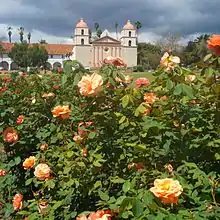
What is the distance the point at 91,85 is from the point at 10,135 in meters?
1.24

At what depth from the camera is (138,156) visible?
178 centimetres

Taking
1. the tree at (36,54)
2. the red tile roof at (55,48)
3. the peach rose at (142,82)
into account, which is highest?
the red tile roof at (55,48)

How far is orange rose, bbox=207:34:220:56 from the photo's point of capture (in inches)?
64.5

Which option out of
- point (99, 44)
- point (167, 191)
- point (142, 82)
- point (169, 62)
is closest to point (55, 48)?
point (99, 44)

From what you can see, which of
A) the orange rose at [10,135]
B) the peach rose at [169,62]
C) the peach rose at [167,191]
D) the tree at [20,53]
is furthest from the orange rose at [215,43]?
the tree at [20,53]

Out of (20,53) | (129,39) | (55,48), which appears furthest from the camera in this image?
(55,48)

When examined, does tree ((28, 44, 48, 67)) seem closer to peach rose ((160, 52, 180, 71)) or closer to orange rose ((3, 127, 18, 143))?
orange rose ((3, 127, 18, 143))

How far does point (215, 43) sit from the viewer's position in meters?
1.64

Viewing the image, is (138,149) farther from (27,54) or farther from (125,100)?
(27,54)

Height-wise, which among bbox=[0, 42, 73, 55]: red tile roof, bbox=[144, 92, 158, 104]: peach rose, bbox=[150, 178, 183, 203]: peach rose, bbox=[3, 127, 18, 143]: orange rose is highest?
bbox=[0, 42, 73, 55]: red tile roof

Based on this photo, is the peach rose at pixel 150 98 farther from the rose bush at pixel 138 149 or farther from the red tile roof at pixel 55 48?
the red tile roof at pixel 55 48

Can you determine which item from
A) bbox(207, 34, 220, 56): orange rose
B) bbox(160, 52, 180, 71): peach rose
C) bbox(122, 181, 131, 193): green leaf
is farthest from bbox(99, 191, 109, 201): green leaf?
bbox(207, 34, 220, 56): orange rose

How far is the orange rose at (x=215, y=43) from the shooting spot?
5.38ft

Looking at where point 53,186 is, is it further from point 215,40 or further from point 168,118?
point 215,40
